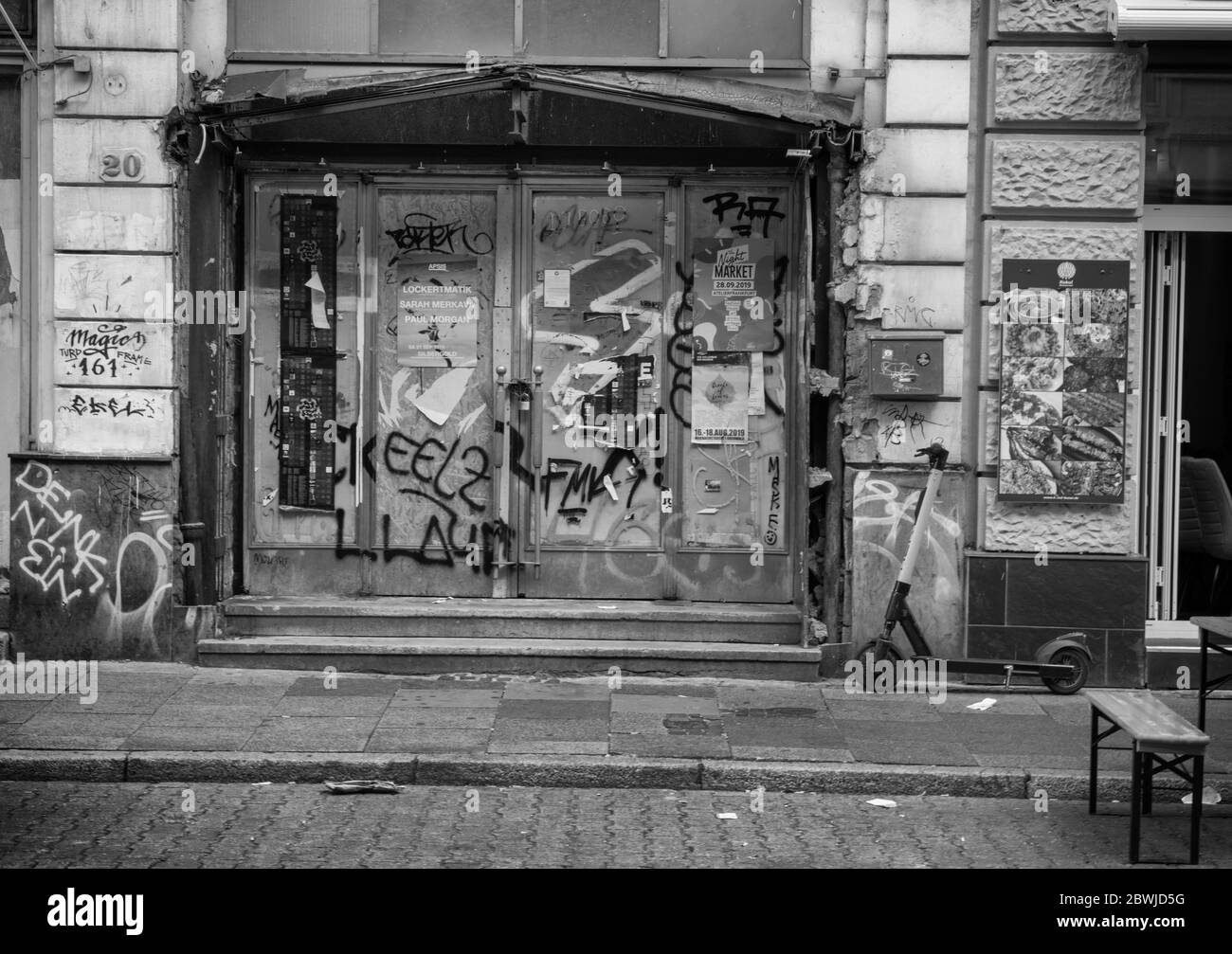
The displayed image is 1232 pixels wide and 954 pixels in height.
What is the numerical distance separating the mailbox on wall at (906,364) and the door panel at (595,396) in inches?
60.7

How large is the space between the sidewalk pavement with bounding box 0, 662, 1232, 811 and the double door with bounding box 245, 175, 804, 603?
1.02 m

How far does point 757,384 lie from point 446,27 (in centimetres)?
319

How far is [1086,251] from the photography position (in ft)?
31.4

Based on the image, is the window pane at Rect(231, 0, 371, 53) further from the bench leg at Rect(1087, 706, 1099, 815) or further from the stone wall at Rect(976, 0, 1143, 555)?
the bench leg at Rect(1087, 706, 1099, 815)

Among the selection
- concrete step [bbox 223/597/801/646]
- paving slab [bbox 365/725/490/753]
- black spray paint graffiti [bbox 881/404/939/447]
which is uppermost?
black spray paint graffiti [bbox 881/404/939/447]

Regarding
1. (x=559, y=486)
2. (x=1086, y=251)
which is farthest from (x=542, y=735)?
(x=1086, y=251)

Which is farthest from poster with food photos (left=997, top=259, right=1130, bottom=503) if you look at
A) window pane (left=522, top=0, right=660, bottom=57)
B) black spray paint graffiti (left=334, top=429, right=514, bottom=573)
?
black spray paint graffiti (left=334, top=429, right=514, bottom=573)

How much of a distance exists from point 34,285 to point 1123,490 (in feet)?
23.8

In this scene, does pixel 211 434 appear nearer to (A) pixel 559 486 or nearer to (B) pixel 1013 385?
(A) pixel 559 486

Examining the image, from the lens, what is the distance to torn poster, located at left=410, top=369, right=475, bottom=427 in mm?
10195

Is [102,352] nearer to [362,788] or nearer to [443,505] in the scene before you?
[443,505]

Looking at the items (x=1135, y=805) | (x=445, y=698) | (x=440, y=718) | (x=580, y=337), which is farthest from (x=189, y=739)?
(x=1135, y=805)

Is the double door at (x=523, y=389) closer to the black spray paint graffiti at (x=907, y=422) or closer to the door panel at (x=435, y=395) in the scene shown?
the door panel at (x=435, y=395)

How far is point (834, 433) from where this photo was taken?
9.80 metres
